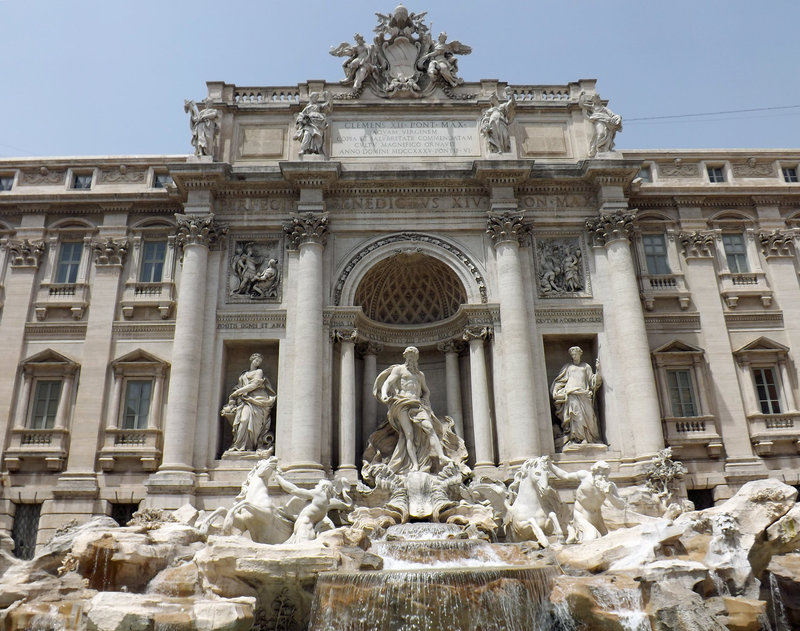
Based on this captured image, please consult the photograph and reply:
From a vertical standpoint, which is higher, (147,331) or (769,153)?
(769,153)

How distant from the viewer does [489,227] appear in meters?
21.9

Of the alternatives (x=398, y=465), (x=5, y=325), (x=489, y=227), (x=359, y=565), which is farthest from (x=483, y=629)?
(x=5, y=325)

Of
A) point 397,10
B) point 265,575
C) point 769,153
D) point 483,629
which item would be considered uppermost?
point 397,10

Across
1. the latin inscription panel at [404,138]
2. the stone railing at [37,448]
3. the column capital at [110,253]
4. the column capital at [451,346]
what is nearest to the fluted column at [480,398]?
the column capital at [451,346]

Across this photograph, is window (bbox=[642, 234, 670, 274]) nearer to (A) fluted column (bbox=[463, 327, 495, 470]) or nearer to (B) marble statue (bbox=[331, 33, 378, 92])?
(A) fluted column (bbox=[463, 327, 495, 470])

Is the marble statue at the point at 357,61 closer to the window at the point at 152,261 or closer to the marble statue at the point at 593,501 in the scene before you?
the window at the point at 152,261

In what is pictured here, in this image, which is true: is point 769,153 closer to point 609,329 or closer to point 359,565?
point 609,329

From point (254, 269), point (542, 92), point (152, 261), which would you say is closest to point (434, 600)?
point (254, 269)

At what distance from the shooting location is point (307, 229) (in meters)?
21.6

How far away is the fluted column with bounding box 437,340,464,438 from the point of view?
21630 millimetres

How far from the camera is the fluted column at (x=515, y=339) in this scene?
63.9 ft

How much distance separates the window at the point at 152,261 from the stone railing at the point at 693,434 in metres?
17.8

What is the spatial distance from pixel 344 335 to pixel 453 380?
411cm

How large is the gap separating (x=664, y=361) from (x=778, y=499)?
335 inches
